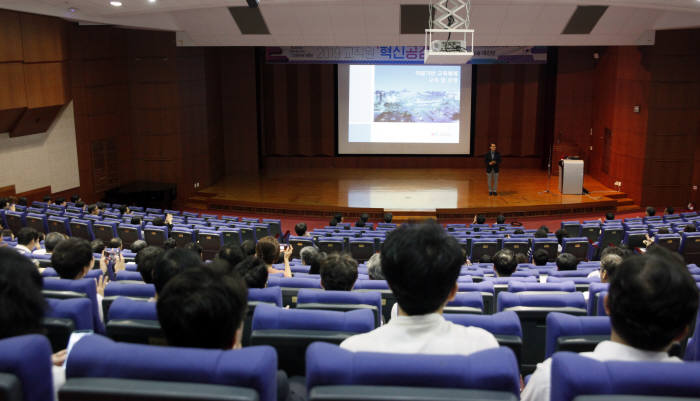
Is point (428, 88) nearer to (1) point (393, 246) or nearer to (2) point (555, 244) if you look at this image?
(2) point (555, 244)

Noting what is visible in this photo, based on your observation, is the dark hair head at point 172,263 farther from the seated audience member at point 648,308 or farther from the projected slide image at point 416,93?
the projected slide image at point 416,93

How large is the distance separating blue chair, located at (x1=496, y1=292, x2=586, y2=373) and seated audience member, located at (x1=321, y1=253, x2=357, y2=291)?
3.06 ft

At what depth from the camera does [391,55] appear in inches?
696

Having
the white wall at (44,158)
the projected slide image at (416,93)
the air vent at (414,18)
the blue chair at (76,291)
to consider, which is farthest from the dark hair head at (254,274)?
the projected slide image at (416,93)

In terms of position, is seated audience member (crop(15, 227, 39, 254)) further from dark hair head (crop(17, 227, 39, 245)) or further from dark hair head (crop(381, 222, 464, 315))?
dark hair head (crop(381, 222, 464, 315))

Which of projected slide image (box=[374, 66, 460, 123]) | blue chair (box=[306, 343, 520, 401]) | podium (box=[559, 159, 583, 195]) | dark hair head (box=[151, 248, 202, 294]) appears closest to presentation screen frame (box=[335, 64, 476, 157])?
projected slide image (box=[374, 66, 460, 123])

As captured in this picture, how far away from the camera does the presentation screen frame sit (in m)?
19.3

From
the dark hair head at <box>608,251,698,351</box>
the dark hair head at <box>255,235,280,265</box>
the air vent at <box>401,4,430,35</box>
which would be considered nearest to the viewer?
the dark hair head at <box>608,251,698,351</box>

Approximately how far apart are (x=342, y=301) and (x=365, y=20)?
1159 centimetres

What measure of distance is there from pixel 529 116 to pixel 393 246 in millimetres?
19121

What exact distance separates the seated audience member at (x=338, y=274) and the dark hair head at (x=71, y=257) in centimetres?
151

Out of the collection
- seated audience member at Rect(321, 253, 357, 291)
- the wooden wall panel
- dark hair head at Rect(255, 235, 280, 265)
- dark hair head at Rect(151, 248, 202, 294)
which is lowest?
dark hair head at Rect(255, 235, 280, 265)

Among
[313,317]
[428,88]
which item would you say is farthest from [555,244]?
[428,88]

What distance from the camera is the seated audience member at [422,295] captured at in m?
1.89
